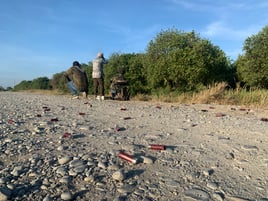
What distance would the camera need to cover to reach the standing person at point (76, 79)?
1457 centimetres

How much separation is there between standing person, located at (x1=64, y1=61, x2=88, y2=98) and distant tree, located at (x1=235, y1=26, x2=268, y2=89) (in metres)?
12.9

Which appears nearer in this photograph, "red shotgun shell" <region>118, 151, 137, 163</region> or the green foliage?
"red shotgun shell" <region>118, 151, 137, 163</region>

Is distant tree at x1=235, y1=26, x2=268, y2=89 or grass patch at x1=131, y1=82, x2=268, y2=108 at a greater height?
distant tree at x1=235, y1=26, x2=268, y2=89

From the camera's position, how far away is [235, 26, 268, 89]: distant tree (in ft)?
69.5

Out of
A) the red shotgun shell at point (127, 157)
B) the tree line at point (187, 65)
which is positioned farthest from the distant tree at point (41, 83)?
the red shotgun shell at point (127, 157)

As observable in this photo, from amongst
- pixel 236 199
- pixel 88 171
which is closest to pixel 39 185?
pixel 88 171

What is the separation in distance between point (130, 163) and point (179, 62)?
51.8 ft

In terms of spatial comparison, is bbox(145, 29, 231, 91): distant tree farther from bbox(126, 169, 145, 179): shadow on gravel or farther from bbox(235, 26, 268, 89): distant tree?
bbox(126, 169, 145, 179): shadow on gravel

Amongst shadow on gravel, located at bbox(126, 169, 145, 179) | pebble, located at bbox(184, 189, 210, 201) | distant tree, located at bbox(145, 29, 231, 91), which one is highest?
distant tree, located at bbox(145, 29, 231, 91)

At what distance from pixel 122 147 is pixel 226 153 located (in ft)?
5.23

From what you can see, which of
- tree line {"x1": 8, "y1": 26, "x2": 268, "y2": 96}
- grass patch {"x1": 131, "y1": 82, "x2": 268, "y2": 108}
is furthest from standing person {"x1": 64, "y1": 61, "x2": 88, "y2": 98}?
tree line {"x1": 8, "y1": 26, "x2": 268, "y2": 96}

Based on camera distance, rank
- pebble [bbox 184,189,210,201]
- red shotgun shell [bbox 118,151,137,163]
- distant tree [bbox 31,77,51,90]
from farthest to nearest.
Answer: distant tree [bbox 31,77,51,90]
red shotgun shell [bbox 118,151,137,163]
pebble [bbox 184,189,210,201]

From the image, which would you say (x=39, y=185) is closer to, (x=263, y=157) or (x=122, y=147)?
(x=122, y=147)

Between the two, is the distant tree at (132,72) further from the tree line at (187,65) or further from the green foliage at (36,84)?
the green foliage at (36,84)
